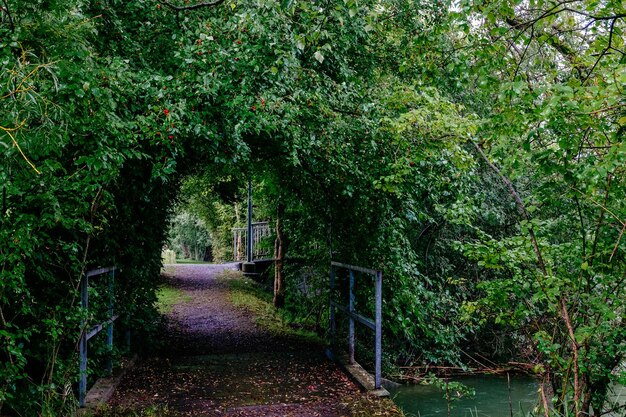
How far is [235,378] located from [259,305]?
6.58 meters

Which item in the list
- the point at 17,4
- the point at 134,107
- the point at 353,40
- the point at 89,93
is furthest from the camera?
the point at 353,40

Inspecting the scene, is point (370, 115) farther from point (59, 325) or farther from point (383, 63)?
point (59, 325)

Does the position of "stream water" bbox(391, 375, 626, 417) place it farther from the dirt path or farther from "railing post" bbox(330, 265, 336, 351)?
the dirt path

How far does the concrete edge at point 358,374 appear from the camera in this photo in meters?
5.70

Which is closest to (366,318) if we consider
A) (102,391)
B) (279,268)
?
(102,391)

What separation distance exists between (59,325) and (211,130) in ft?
7.45

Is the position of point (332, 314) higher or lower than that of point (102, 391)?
higher

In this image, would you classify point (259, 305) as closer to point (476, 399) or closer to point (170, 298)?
point (170, 298)

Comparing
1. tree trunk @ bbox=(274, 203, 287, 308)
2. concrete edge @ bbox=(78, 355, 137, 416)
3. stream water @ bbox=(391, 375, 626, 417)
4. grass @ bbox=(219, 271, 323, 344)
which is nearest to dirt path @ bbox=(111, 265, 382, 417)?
concrete edge @ bbox=(78, 355, 137, 416)

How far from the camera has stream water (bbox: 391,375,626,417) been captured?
867 cm

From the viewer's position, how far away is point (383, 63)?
848 centimetres

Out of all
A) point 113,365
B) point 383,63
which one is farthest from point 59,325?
point 383,63

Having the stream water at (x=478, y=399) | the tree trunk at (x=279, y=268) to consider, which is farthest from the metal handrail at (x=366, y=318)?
the tree trunk at (x=279, y=268)

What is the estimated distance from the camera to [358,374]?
6.47 metres
